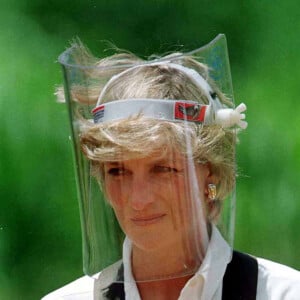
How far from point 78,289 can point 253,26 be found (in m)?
0.62

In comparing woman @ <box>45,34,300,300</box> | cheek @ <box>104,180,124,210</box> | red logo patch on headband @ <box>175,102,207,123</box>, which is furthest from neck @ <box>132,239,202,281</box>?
red logo patch on headband @ <box>175,102,207,123</box>

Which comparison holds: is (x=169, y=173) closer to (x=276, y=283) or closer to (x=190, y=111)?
(x=190, y=111)

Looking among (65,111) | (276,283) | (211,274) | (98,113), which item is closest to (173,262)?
(211,274)

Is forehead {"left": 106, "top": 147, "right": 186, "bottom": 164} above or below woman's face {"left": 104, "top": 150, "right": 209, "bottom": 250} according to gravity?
above

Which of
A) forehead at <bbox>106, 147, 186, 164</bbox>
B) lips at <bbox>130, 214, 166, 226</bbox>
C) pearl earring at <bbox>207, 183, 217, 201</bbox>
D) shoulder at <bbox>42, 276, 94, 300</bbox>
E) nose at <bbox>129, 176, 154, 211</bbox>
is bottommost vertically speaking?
shoulder at <bbox>42, 276, 94, 300</bbox>

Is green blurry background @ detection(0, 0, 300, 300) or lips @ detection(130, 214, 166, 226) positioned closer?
lips @ detection(130, 214, 166, 226)

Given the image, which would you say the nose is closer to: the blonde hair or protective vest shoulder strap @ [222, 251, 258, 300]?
the blonde hair

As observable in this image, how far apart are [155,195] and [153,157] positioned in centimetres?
6

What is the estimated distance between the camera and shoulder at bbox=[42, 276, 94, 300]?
1325 mm

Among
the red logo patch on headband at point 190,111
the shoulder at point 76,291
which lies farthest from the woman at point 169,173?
the shoulder at point 76,291

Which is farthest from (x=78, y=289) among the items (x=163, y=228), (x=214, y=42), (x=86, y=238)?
(x=214, y=42)

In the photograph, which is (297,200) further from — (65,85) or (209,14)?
(65,85)

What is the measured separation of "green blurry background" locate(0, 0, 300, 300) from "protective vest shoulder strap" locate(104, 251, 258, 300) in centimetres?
20

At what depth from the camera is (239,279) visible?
3.95 feet
